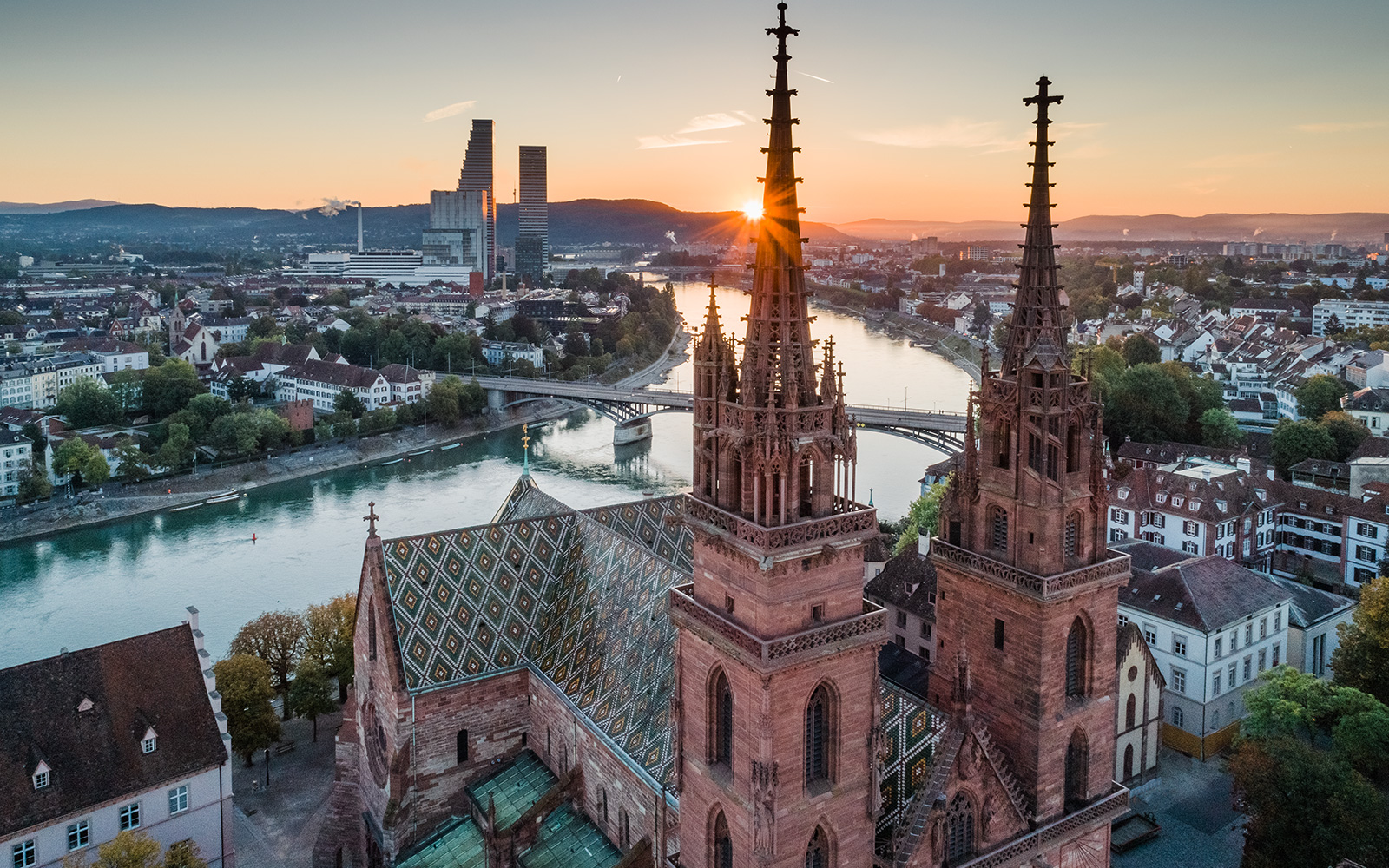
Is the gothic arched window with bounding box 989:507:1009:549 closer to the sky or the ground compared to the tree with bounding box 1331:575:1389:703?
closer to the sky

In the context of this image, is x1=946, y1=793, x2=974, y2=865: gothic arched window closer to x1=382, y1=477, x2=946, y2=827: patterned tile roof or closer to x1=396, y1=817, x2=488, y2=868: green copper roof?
x1=382, y1=477, x2=946, y2=827: patterned tile roof

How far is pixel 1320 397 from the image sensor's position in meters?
64.9

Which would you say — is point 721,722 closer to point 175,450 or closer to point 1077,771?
point 1077,771

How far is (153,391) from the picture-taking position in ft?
263

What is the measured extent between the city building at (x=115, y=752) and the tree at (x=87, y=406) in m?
60.4

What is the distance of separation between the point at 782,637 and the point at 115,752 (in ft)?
50.1

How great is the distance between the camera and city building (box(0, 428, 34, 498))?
196 ft

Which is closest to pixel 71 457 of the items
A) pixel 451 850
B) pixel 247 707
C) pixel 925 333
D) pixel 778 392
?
pixel 247 707

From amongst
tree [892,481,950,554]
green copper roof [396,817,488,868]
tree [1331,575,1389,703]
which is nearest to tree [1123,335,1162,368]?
tree [892,481,950,554]

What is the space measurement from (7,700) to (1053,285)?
20.9 meters

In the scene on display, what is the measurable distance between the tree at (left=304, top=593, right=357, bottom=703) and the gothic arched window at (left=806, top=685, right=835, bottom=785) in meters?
19.4

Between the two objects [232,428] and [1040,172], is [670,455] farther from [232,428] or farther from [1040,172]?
[1040,172]

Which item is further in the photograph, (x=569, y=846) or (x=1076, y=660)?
(x=569, y=846)

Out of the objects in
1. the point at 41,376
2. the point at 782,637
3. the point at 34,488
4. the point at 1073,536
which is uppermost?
the point at 1073,536
